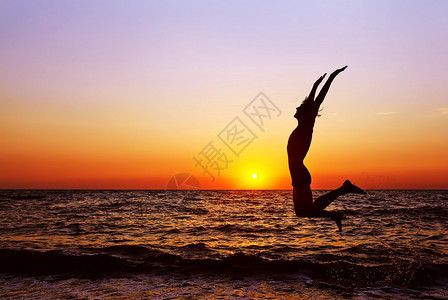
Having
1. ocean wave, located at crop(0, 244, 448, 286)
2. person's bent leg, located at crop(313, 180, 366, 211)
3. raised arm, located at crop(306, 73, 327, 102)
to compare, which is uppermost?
raised arm, located at crop(306, 73, 327, 102)

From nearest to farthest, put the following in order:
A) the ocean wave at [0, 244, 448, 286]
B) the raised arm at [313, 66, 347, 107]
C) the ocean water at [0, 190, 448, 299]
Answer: the raised arm at [313, 66, 347, 107], the ocean water at [0, 190, 448, 299], the ocean wave at [0, 244, 448, 286]

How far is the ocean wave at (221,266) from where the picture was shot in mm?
11305

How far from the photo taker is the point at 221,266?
12.5 m

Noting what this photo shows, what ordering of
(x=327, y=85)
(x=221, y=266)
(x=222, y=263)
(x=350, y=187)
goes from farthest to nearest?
1. (x=222, y=263)
2. (x=221, y=266)
3. (x=350, y=187)
4. (x=327, y=85)

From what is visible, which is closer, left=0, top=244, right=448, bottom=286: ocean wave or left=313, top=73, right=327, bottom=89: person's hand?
left=313, top=73, right=327, bottom=89: person's hand

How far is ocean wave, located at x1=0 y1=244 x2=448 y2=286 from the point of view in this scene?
37.1 feet

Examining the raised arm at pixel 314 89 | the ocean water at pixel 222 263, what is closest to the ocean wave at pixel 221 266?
the ocean water at pixel 222 263

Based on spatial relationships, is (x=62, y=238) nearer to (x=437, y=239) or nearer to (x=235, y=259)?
(x=235, y=259)

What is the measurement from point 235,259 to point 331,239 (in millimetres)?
6840

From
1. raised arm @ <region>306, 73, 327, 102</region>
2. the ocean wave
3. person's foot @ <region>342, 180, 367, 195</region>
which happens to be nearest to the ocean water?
the ocean wave

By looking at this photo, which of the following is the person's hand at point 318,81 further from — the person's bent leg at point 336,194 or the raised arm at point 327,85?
the person's bent leg at point 336,194

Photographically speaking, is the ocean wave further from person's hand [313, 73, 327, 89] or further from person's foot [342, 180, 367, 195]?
person's hand [313, 73, 327, 89]

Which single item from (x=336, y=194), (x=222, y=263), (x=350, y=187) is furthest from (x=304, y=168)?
(x=222, y=263)

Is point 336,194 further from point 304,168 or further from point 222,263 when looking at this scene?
point 222,263
